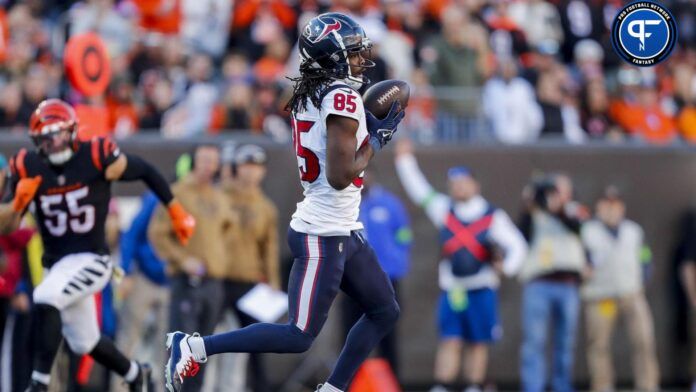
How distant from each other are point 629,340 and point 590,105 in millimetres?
3033

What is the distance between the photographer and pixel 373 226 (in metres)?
12.7

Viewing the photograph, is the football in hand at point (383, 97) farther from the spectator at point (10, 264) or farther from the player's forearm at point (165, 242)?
the spectator at point (10, 264)

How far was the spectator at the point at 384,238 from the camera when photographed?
1269 centimetres

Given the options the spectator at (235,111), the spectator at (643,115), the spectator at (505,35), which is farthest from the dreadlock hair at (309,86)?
the spectator at (505,35)

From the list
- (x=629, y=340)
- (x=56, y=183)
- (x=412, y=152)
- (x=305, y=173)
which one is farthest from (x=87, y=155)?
(x=629, y=340)

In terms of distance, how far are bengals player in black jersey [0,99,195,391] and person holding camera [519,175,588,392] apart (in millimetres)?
4848

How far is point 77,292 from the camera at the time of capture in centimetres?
896

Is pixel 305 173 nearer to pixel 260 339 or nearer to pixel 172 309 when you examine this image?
pixel 260 339

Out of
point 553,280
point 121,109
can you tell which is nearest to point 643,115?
point 553,280

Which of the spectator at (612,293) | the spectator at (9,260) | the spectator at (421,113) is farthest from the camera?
the spectator at (421,113)

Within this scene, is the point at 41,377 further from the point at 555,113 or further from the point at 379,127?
the point at 555,113

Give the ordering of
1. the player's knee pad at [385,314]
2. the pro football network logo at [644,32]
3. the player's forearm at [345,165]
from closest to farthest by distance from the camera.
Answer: the player's forearm at [345,165] → the player's knee pad at [385,314] → the pro football network logo at [644,32]

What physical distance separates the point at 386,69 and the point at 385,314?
7063 millimetres

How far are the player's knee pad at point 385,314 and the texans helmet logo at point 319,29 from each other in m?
1.65
